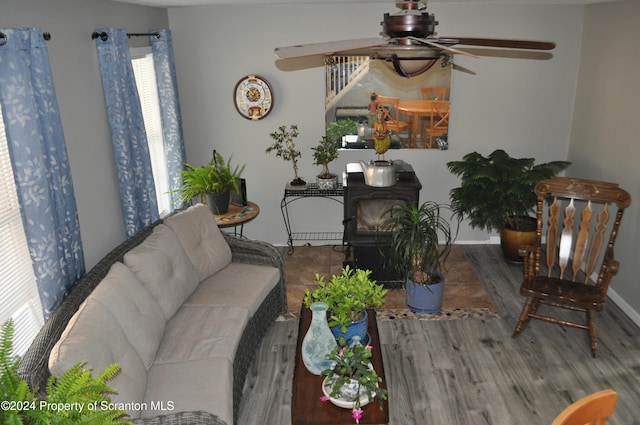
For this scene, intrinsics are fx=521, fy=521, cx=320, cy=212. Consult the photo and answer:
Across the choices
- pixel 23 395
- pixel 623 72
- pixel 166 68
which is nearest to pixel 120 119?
pixel 166 68

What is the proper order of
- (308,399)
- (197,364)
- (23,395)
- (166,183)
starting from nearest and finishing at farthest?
1. (23,395)
2. (308,399)
3. (197,364)
4. (166,183)

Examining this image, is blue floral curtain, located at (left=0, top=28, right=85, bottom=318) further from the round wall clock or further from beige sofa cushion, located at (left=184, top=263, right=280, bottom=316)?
the round wall clock

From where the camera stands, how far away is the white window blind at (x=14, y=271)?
2.75 metres

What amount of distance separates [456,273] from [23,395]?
14.3 feet

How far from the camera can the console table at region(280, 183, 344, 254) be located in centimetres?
Answer: 541

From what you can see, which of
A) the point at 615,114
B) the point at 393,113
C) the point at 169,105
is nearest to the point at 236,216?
the point at 169,105

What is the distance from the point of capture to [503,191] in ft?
16.3

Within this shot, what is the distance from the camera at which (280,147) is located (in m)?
5.55

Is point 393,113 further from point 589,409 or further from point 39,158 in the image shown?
point 589,409

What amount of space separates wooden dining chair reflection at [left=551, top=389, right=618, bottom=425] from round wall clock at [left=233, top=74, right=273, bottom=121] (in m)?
4.46

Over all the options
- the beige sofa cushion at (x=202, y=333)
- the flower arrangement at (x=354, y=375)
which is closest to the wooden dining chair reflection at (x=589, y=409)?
the flower arrangement at (x=354, y=375)

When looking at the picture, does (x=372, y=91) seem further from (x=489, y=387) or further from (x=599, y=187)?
(x=489, y=387)

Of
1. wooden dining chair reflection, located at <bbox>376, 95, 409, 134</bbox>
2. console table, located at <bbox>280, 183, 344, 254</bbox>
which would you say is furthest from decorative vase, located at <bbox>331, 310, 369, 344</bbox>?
wooden dining chair reflection, located at <bbox>376, 95, 409, 134</bbox>

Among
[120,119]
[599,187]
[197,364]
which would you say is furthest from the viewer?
[599,187]
